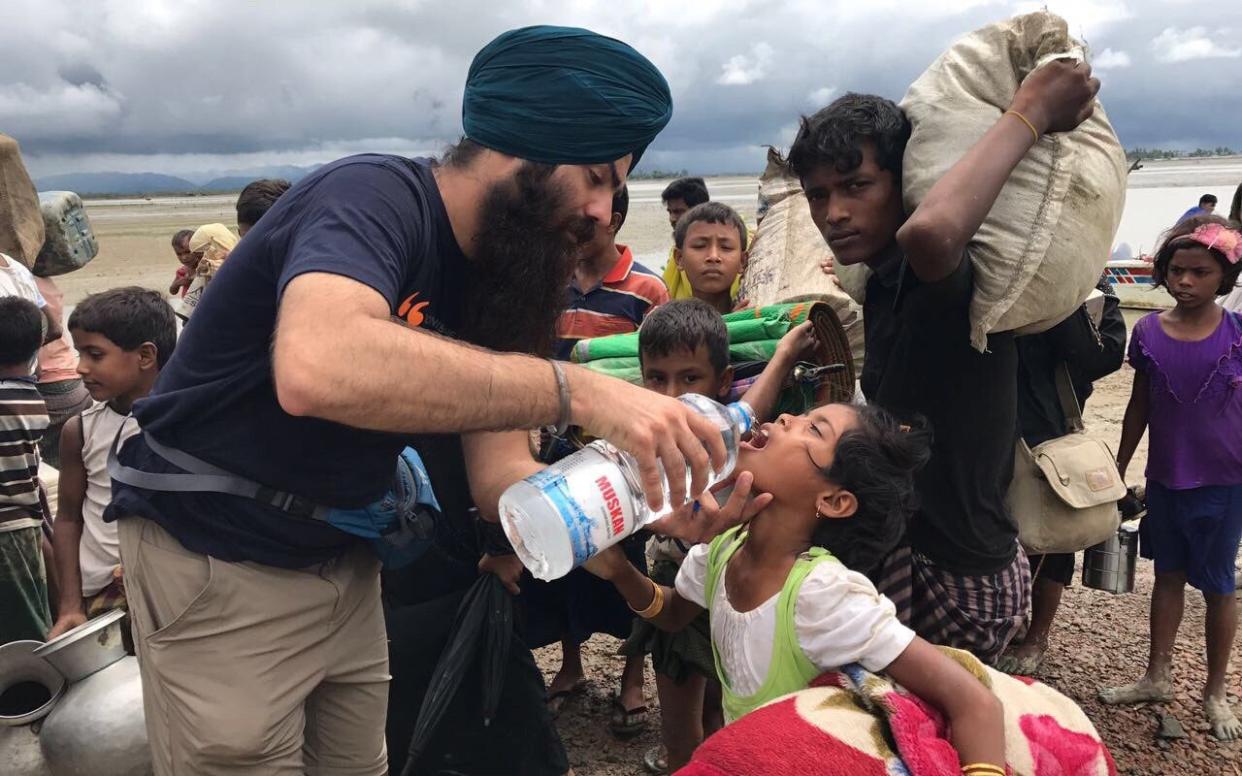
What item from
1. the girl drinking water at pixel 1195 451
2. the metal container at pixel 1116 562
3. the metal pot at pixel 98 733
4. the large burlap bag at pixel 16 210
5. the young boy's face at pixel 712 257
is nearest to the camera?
the metal pot at pixel 98 733

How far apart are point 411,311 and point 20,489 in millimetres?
2775

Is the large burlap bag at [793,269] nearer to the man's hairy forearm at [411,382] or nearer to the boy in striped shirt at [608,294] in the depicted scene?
the boy in striped shirt at [608,294]

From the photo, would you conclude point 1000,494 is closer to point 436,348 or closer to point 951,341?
point 951,341

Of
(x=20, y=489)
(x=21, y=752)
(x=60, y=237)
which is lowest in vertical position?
(x=21, y=752)

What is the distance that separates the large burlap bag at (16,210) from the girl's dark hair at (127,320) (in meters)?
4.14

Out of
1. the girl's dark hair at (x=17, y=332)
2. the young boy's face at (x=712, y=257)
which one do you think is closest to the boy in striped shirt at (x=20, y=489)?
the girl's dark hair at (x=17, y=332)

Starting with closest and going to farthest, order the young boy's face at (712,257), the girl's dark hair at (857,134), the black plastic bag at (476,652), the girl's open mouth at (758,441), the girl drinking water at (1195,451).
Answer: the girl's open mouth at (758,441), the girl's dark hair at (857,134), the black plastic bag at (476,652), the girl drinking water at (1195,451), the young boy's face at (712,257)

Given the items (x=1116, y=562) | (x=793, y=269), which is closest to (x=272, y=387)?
(x=793, y=269)

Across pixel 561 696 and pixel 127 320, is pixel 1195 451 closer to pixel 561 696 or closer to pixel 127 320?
pixel 561 696

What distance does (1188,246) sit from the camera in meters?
3.87

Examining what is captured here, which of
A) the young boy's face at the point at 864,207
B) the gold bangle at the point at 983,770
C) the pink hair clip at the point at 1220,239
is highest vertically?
the young boy's face at the point at 864,207

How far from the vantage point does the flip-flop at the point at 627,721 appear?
3.79 m

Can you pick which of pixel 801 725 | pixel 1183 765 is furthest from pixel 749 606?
pixel 1183 765

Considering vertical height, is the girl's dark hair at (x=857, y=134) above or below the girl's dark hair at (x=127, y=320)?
above
